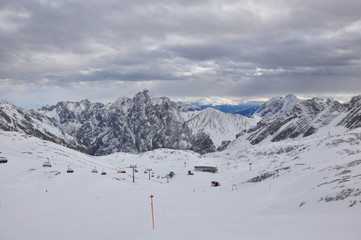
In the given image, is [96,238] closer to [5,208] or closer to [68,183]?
[5,208]

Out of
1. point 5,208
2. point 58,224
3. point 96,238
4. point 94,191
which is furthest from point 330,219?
point 94,191

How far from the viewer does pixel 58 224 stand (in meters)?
30.2

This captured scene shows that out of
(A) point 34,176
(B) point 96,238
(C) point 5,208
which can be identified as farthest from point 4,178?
(B) point 96,238

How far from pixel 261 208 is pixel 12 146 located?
120 metres

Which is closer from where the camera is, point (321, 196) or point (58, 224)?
point (58, 224)

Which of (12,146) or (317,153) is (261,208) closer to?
(317,153)

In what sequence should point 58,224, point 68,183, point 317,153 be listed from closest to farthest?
point 58,224 < point 68,183 < point 317,153

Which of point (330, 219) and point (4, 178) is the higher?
point (330, 219)

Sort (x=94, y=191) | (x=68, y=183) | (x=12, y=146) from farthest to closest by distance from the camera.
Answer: (x=12, y=146), (x=68, y=183), (x=94, y=191)

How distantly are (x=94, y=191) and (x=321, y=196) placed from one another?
47915 mm

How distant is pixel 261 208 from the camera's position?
124 feet

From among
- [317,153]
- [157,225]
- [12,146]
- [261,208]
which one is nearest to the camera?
[157,225]

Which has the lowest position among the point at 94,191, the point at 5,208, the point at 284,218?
the point at 94,191

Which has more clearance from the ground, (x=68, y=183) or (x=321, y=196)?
(x=321, y=196)
